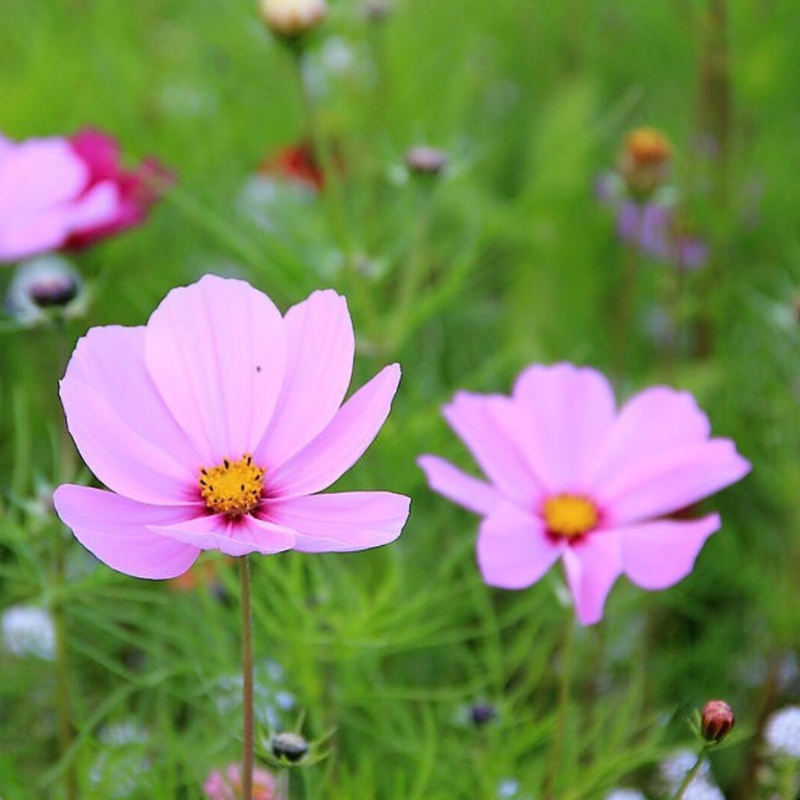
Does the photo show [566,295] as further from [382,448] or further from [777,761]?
[777,761]

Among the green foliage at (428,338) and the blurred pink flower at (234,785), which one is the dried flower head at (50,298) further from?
the blurred pink flower at (234,785)

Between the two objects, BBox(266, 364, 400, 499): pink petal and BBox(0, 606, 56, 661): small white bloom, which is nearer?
BBox(266, 364, 400, 499): pink petal

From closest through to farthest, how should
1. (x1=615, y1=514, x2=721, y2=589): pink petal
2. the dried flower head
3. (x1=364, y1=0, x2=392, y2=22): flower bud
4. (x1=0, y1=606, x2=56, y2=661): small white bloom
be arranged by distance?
(x1=615, y1=514, x2=721, y2=589): pink petal < the dried flower head < (x1=0, y1=606, x2=56, y2=661): small white bloom < (x1=364, y1=0, x2=392, y2=22): flower bud

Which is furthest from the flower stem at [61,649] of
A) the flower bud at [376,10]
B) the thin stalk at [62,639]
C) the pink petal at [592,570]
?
the flower bud at [376,10]

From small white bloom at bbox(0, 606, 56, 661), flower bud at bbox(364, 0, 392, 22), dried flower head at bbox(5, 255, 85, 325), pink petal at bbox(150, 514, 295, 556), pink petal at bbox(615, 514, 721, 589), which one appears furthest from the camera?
flower bud at bbox(364, 0, 392, 22)

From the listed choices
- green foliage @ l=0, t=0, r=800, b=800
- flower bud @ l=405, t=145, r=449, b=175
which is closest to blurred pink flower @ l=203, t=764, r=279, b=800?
green foliage @ l=0, t=0, r=800, b=800

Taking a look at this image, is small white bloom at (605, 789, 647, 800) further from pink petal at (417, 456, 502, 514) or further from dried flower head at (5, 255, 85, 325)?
dried flower head at (5, 255, 85, 325)

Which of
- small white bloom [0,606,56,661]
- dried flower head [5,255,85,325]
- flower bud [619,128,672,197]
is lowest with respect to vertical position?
small white bloom [0,606,56,661]
